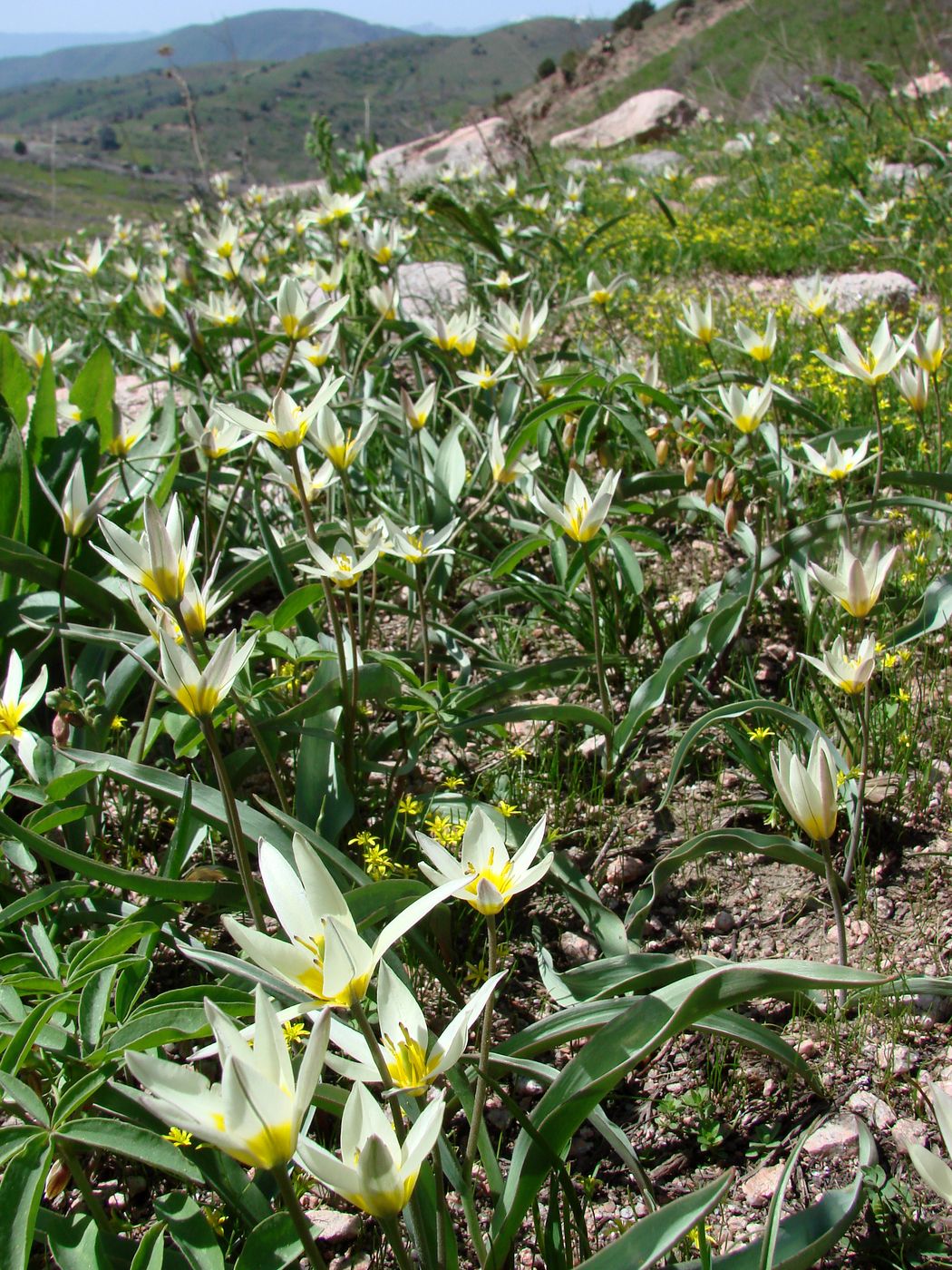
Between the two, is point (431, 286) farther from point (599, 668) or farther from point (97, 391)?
point (599, 668)

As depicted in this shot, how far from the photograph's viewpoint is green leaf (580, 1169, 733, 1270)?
34.8 inches

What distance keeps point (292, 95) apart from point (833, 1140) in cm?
10765

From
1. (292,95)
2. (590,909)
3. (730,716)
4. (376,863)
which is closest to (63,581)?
(376,863)

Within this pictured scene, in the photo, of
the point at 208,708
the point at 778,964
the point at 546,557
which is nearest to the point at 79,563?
the point at 546,557

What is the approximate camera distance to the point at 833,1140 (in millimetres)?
1277

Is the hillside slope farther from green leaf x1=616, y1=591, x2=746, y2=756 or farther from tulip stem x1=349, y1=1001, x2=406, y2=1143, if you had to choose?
tulip stem x1=349, y1=1001, x2=406, y2=1143

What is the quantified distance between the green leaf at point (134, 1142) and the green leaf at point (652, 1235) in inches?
20.6

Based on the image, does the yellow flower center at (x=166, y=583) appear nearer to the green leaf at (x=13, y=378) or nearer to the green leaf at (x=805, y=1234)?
the green leaf at (x=805, y=1234)

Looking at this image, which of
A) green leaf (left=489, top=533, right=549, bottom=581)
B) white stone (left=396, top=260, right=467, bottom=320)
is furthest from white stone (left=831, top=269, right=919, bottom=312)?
green leaf (left=489, top=533, right=549, bottom=581)

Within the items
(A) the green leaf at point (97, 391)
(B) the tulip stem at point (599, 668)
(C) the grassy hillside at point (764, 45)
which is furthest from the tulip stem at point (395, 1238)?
(C) the grassy hillside at point (764, 45)

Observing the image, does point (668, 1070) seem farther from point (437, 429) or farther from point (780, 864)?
point (437, 429)

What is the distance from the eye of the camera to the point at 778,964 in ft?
3.62

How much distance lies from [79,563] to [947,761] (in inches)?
80.3

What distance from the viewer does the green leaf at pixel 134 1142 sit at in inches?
45.5
